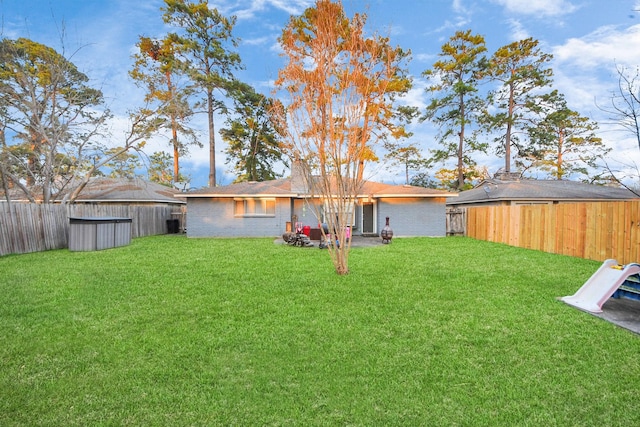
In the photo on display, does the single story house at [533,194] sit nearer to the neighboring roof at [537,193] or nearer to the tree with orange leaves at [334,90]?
the neighboring roof at [537,193]

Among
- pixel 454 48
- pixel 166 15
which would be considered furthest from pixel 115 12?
pixel 454 48

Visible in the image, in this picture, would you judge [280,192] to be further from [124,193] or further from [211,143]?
[124,193]

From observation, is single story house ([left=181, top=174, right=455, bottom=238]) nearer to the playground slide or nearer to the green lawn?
the green lawn

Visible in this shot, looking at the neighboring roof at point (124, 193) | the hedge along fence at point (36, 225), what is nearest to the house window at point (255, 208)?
the neighboring roof at point (124, 193)

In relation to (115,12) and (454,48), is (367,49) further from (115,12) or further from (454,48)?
(454,48)

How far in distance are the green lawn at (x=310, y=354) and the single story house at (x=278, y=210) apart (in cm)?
914

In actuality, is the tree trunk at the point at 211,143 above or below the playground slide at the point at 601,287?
above

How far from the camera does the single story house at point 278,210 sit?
15.4 metres

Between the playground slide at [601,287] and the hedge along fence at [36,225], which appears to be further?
the hedge along fence at [36,225]

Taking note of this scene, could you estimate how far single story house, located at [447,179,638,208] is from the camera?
16.0 m

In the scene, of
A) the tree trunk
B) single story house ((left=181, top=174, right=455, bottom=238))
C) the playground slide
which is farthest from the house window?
the playground slide

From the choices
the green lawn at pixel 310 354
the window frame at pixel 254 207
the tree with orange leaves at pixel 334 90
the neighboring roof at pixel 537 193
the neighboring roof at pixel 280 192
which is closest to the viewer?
the green lawn at pixel 310 354

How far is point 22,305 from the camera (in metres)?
4.79

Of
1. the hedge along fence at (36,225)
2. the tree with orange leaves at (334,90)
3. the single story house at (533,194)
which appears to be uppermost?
the tree with orange leaves at (334,90)
